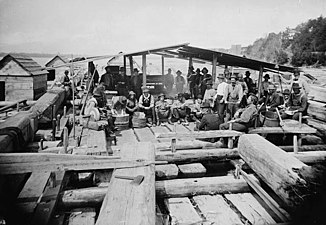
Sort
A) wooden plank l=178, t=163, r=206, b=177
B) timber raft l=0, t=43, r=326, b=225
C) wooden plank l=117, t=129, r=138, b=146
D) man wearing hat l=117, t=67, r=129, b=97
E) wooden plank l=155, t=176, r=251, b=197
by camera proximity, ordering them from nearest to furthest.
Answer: timber raft l=0, t=43, r=326, b=225, wooden plank l=155, t=176, r=251, b=197, wooden plank l=178, t=163, r=206, b=177, wooden plank l=117, t=129, r=138, b=146, man wearing hat l=117, t=67, r=129, b=97

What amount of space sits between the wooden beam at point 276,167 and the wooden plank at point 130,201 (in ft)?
4.20

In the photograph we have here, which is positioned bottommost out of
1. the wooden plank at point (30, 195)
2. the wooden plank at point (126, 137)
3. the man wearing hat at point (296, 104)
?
the wooden plank at point (126, 137)

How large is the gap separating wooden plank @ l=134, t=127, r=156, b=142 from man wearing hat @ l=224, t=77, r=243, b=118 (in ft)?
7.82

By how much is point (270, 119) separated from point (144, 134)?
332 centimetres

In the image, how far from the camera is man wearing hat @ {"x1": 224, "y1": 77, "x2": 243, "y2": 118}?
883 centimetres

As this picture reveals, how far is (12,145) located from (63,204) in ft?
5.71

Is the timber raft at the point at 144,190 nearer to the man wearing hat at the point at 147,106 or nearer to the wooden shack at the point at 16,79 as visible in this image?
the man wearing hat at the point at 147,106

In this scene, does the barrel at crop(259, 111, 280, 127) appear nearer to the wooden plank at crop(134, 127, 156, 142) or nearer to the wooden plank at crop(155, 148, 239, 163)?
the wooden plank at crop(134, 127, 156, 142)

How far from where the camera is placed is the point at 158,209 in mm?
3387

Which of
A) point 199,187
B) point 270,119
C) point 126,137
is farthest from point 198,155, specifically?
point 270,119

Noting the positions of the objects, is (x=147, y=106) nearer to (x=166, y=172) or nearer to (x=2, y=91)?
(x=2, y=91)

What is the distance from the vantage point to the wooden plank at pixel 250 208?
10.5 ft

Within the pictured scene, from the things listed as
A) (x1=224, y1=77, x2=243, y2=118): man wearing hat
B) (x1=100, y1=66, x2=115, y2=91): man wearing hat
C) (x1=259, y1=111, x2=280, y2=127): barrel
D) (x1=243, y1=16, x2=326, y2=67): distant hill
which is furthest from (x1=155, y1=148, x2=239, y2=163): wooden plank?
(x1=243, y1=16, x2=326, y2=67): distant hill

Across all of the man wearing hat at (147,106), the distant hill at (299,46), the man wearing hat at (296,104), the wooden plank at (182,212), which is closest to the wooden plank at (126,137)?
the man wearing hat at (147,106)
